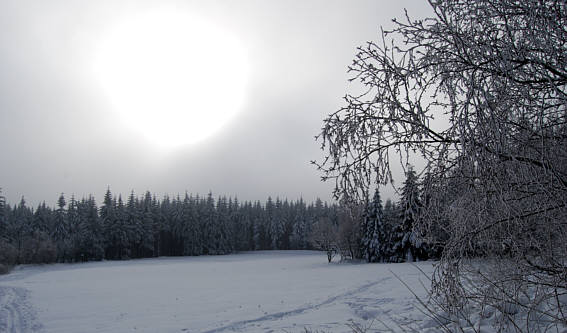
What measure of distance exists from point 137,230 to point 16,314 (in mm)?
52192

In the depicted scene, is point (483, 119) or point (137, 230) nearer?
point (483, 119)

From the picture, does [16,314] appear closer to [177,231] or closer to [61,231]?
[61,231]

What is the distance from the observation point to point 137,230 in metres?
67.6

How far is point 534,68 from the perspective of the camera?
248cm

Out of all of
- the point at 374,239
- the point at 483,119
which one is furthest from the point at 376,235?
the point at 483,119

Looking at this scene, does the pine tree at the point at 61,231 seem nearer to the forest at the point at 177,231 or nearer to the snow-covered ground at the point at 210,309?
the forest at the point at 177,231

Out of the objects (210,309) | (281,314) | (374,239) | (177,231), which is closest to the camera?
(281,314)

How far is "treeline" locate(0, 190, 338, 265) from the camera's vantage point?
57.1 metres

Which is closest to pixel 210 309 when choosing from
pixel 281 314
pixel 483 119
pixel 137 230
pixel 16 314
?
pixel 281 314

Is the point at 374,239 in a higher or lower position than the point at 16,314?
higher


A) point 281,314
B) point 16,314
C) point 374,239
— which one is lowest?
point 281,314

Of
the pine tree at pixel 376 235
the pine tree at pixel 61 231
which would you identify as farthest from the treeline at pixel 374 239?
the pine tree at pixel 61 231

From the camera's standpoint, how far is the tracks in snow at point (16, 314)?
14.6 meters

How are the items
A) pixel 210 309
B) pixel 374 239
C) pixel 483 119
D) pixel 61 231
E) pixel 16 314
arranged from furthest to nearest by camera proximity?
pixel 61 231, pixel 374 239, pixel 16 314, pixel 210 309, pixel 483 119
